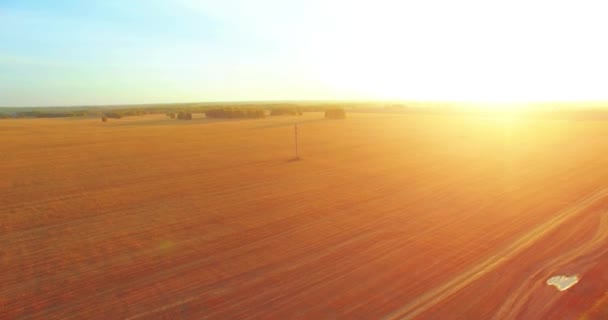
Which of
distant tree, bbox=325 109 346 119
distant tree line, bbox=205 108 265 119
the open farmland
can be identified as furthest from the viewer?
distant tree line, bbox=205 108 265 119

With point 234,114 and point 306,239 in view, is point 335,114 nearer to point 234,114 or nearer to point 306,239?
point 234,114

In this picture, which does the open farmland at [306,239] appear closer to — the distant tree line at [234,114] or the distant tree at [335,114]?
the distant tree at [335,114]

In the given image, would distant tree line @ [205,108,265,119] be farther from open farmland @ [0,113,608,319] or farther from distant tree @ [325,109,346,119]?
open farmland @ [0,113,608,319]

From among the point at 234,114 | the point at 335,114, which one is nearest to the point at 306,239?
the point at 335,114

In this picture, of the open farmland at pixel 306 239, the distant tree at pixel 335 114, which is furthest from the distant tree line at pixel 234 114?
the open farmland at pixel 306 239

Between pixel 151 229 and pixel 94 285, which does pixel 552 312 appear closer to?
pixel 94 285

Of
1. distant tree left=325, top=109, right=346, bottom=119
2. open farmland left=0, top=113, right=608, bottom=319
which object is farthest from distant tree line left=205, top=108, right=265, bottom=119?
open farmland left=0, top=113, right=608, bottom=319

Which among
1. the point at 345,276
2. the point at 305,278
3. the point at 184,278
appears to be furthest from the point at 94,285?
the point at 345,276

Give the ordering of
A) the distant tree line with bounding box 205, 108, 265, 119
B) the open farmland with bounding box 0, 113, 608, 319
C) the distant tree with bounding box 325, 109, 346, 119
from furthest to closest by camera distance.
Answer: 1. the distant tree line with bounding box 205, 108, 265, 119
2. the distant tree with bounding box 325, 109, 346, 119
3. the open farmland with bounding box 0, 113, 608, 319

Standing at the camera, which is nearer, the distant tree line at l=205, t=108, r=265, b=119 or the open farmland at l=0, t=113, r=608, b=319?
the open farmland at l=0, t=113, r=608, b=319
